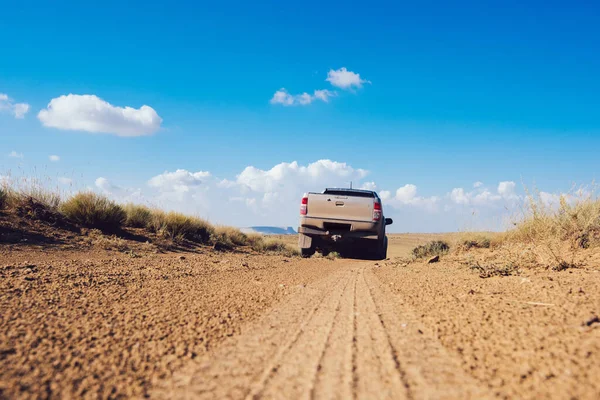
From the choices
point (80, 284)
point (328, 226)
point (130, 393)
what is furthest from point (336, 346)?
point (328, 226)

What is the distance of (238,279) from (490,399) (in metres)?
4.23

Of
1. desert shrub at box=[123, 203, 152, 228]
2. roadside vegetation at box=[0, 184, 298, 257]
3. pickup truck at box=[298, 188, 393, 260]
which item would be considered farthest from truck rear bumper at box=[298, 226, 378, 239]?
desert shrub at box=[123, 203, 152, 228]

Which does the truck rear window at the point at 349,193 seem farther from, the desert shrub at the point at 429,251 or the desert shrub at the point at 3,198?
the desert shrub at the point at 3,198

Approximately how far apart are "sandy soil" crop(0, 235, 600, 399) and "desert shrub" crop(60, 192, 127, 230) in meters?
6.66

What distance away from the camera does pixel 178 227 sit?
13.0m

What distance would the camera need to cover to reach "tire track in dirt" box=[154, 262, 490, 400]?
1.87 meters

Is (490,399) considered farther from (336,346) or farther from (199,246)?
(199,246)

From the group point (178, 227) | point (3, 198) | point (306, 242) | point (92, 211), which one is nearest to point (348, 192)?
point (306, 242)

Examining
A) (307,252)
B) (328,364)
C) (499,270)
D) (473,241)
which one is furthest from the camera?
(307,252)

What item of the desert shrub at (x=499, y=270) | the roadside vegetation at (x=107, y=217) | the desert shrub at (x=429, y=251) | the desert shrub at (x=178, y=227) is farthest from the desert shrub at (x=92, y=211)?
the desert shrub at (x=499, y=270)

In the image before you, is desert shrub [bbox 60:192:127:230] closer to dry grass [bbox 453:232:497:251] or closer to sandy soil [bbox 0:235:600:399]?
sandy soil [bbox 0:235:600:399]

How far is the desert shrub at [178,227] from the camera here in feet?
40.0

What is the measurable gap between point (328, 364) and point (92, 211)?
10749 mm

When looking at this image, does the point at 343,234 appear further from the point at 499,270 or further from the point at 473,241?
the point at 499,270
